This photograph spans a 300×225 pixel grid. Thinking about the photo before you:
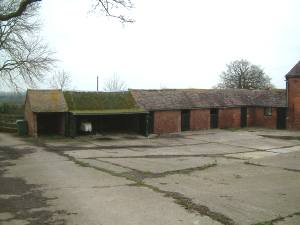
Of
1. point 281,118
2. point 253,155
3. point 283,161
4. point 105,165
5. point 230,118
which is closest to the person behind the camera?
point 105,165

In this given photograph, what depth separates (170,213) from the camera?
11367 millimetres

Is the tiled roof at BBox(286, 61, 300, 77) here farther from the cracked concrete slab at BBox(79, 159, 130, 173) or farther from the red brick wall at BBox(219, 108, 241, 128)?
the cracked concrete slab at BBox(79, 159, 130, 173)

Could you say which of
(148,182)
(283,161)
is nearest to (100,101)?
(283,161)

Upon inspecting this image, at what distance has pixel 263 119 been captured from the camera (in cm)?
4050

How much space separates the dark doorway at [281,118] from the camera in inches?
1517

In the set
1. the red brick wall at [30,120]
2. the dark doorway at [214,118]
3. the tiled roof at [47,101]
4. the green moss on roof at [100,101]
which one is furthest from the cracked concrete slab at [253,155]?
the red brick wall at [30,120]

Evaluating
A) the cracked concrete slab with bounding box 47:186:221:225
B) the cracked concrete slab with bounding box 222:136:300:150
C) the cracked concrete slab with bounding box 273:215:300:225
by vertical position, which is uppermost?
the cracked concrete slab with bounding box 222:136:300:150

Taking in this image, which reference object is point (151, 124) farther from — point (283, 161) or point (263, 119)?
point (283, 161)

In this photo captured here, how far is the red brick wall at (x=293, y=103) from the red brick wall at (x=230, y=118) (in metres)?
4.79

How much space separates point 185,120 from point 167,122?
2213 mm

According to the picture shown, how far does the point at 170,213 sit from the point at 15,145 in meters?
18.9

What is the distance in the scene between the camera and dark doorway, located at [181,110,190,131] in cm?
3631

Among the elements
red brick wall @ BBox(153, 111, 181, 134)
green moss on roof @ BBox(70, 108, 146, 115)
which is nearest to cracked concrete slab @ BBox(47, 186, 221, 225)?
green moss on roof @ BBox(70, 108, 146, 115)

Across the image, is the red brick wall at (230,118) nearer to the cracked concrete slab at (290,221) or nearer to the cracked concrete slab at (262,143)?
the cracked concrete slab at (262,143)
